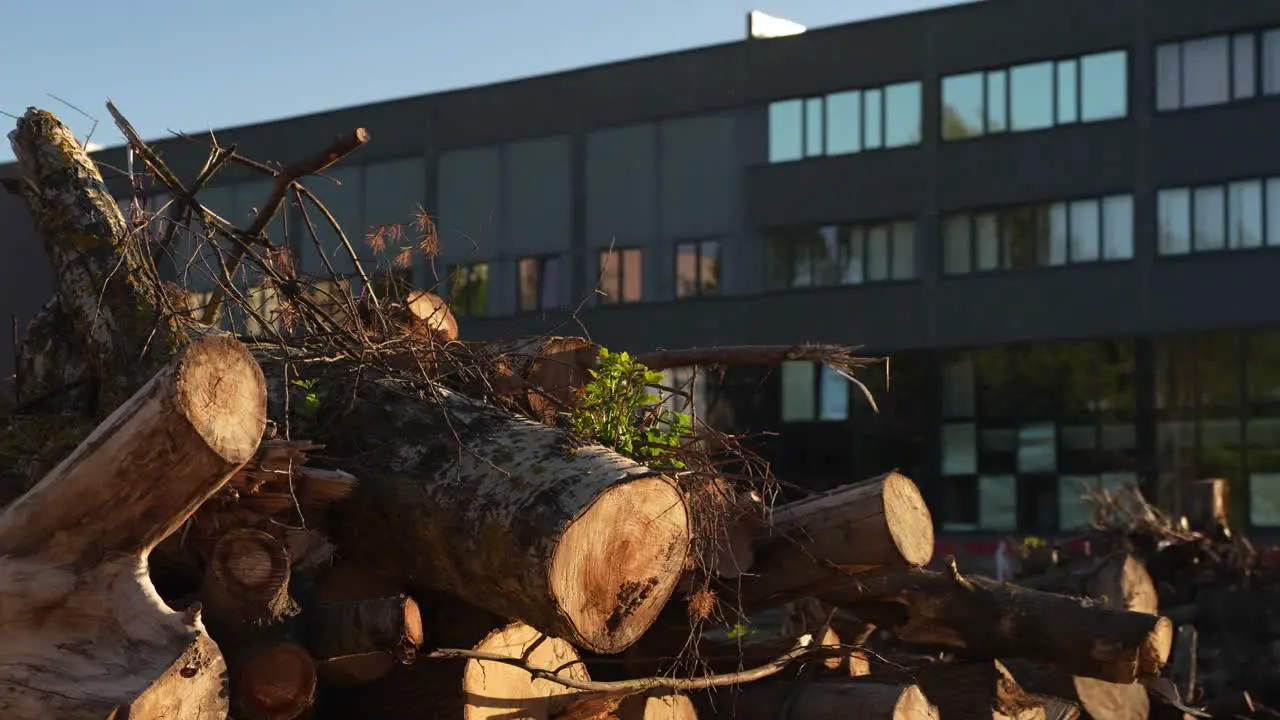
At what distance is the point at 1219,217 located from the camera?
3559cm

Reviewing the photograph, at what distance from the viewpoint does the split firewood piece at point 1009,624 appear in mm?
8922

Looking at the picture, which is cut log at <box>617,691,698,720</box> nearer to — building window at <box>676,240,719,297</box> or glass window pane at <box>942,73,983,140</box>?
glass window pane at <box>942,73,983,140</box>

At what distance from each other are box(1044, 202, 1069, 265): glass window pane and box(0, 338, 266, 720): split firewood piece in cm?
3337

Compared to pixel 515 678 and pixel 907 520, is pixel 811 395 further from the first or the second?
pixel 515 678

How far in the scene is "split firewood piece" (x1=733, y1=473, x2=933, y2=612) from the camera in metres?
7.78

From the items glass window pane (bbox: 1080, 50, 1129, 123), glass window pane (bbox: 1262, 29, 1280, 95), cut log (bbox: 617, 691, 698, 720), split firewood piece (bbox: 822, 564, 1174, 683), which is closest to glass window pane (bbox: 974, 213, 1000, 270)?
glass window pane (bbox: 1080, 50, 1129, 123)

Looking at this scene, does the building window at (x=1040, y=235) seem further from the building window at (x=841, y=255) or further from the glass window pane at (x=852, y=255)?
the glass window pane at (x=852, y=255)

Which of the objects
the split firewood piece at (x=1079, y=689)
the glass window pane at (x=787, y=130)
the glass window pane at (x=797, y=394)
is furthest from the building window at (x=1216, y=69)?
the split firewood piece at (x=1079, y=689)

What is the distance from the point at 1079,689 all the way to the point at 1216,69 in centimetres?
2869

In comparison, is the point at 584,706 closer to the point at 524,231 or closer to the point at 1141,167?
the point at 1141,167

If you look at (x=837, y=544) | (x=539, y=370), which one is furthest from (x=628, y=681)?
(x=539, y=370)

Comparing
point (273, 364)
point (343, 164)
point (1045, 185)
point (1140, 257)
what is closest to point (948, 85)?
point (1045, 185)

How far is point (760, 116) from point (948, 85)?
176 inches

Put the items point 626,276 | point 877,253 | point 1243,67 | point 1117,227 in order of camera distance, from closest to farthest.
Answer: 1. point 1243,67
2. point 1117,227
3. point 877,253
4. point 626,276
